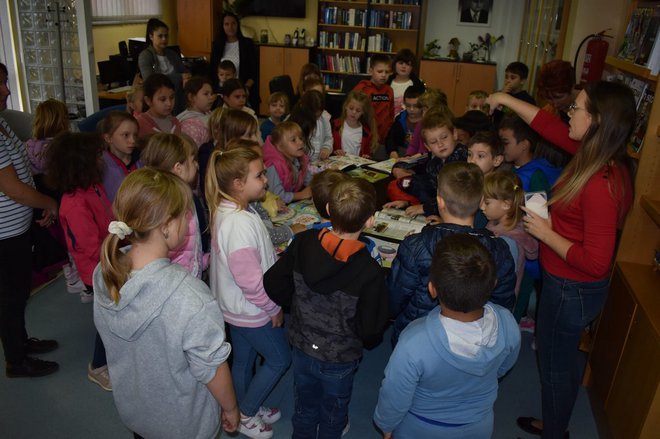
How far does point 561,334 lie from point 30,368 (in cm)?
256

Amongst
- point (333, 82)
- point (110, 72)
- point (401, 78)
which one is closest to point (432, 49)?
point (333, 82)

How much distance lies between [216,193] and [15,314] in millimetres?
1329

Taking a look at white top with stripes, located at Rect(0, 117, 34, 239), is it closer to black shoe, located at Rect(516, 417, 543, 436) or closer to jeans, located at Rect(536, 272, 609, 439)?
jeans, located at Rect(536, 272, 609, 439)

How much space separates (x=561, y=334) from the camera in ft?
6.62

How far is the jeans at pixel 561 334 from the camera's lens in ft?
6.50

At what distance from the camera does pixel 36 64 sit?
498 cm

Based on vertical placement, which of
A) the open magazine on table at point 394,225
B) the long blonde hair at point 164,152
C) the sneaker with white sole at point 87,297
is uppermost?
the long blonde hair at point 164,152

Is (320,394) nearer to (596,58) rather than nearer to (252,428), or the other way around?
(252,428)

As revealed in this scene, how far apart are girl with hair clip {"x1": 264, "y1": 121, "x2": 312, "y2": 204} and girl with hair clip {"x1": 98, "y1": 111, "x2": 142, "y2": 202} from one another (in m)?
0.76

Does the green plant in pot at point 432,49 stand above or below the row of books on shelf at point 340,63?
above

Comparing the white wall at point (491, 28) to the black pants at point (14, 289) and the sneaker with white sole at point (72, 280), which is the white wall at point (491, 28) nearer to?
the sneaker with white sole at point (72, 280)

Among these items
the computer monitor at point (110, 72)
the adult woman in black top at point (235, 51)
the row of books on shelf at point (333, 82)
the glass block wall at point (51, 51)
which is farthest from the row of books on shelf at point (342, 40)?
the glass block wall at point (51, 51)

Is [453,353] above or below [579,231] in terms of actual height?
below

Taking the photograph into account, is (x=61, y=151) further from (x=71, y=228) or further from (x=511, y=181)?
(x=511, y=181)
